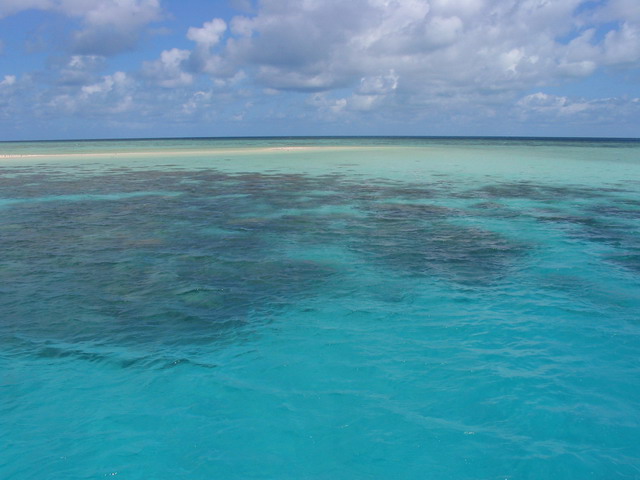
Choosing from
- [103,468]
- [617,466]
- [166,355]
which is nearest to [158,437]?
[103,468]

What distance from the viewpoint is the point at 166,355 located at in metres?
8.28

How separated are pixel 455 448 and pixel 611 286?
795cm

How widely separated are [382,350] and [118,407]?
447 centimetres

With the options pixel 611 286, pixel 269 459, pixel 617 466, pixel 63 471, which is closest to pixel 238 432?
pixel 269 459

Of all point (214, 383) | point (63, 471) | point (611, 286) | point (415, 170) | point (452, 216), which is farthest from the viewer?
point (415, 170)

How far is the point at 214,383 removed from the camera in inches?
298

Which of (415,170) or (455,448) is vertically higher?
(415,170)

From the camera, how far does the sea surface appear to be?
6.06 m

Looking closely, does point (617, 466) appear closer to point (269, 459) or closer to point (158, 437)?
point (269, 459)

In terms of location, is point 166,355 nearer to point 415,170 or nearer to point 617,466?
point 617,466

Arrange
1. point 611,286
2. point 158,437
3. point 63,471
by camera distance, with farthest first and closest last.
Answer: point 611,286 → point 158,437 → point 63,471

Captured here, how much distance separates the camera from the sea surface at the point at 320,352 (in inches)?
239

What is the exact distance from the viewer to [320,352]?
859cm

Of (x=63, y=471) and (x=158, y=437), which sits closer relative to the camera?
(x=63, y=471)
